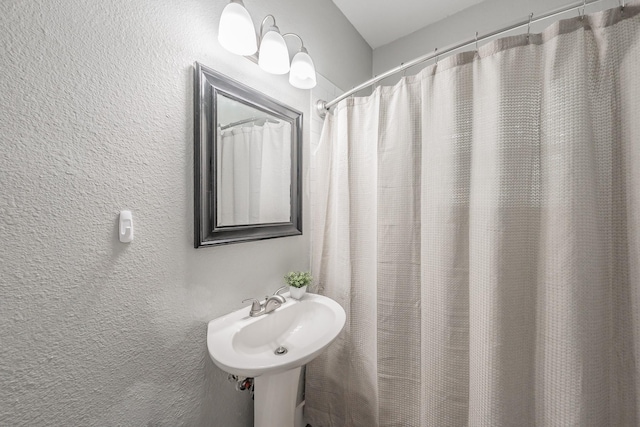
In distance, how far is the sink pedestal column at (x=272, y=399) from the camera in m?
0.92

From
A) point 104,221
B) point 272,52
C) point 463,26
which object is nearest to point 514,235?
point 272,52

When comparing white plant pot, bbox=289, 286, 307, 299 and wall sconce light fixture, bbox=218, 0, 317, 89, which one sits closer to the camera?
wall sconce light fixture, bbox=218, 0, 317, 89

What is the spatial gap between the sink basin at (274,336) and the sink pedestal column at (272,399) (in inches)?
3.5

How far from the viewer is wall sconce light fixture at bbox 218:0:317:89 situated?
0.83 m

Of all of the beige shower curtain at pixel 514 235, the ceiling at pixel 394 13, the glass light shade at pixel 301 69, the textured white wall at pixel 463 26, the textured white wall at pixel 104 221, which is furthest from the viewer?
the ceiling at pixel 394 13

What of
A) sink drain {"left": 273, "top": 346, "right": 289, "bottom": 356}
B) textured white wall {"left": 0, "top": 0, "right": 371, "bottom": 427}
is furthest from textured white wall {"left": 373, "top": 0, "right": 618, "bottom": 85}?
sink drain {"left": 273, "top": 346, "right": 289, "bottom": 356}

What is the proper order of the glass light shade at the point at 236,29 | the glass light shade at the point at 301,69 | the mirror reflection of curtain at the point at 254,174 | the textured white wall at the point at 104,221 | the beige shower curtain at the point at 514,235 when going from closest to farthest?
1. the textured white wall at the point at 104,221
2. the beige shower curtain at the point at 514,235
3. the glass light shade at the point at 236,29
4. the mirror reflection of curtain at the point at 254,174
5. the glass light shade at the point at 301,69

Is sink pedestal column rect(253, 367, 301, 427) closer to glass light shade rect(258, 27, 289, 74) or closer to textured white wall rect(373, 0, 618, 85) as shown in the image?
glass light shade rect(258, 27, 289, 74)

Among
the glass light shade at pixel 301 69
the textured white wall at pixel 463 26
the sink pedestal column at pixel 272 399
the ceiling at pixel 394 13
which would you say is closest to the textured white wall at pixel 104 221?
the sink pedestal column at pixel 272 399

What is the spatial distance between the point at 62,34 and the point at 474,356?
5.21ft

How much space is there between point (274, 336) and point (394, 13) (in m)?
2.12

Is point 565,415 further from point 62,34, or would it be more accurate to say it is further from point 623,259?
point 62,34

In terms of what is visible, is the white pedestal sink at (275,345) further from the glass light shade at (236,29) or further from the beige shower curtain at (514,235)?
the glass light shade at (236,29)

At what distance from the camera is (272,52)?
977 mm
